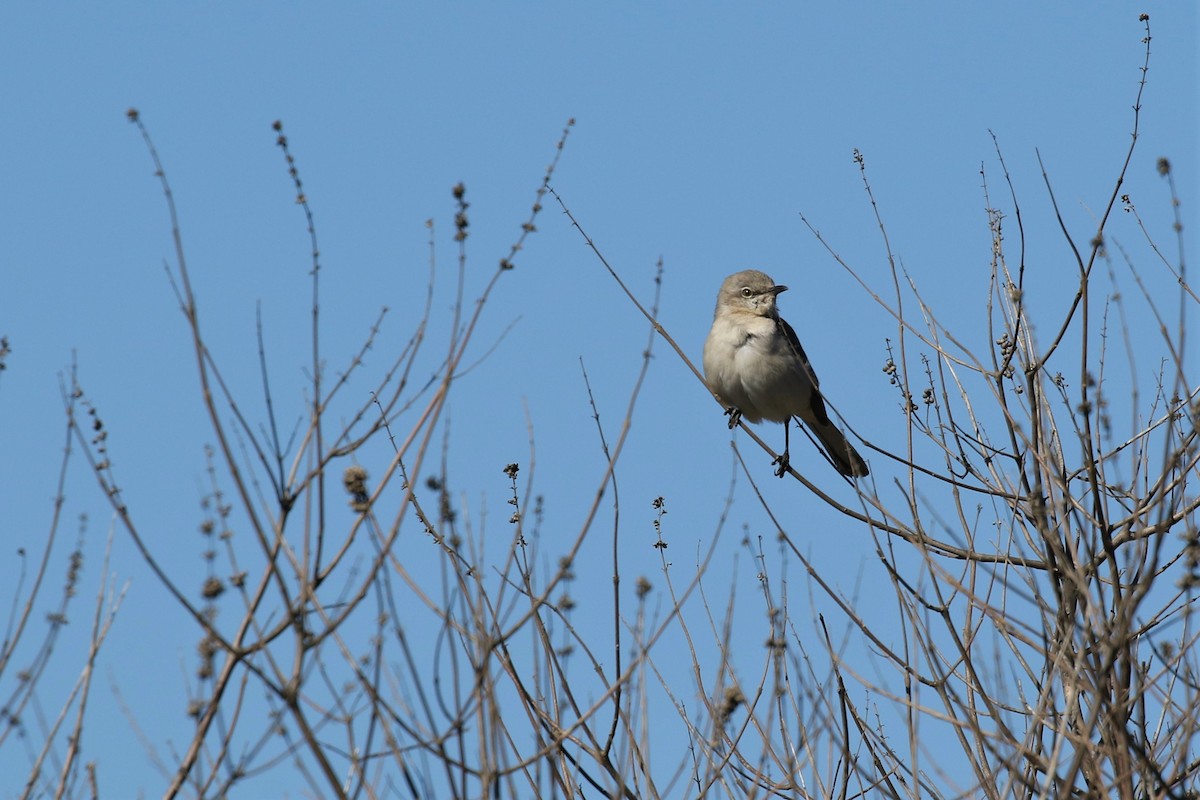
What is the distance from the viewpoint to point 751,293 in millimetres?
10180

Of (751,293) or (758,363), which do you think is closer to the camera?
(758,363)

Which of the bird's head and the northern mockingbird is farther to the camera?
the bird's head

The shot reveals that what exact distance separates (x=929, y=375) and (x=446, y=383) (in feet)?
11.0

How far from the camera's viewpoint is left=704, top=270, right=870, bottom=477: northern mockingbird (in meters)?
9.57

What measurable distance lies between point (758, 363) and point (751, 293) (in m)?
0.85

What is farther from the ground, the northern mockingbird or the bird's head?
the bird's head

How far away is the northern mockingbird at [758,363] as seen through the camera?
31.4ft

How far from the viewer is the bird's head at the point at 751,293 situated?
10062 millimetres

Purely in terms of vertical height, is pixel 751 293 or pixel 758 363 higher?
pixel 751 293

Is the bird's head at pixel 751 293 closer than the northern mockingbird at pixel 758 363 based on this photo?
No

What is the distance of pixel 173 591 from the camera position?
11.0 ft

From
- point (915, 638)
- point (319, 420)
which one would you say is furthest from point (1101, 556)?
point (319, 420)

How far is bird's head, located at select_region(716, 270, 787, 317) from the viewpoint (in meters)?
10.1

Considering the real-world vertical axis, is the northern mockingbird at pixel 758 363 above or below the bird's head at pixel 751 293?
below
